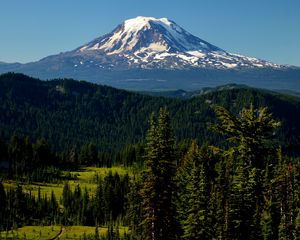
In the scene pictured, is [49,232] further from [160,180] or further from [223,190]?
[160,180]

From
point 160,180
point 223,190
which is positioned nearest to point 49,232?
point 223,190

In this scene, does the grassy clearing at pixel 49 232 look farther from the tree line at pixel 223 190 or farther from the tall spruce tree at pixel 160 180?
the tall spruce tree at pixel 160 180

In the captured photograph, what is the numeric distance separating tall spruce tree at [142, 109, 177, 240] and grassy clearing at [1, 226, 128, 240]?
9164 centimetres

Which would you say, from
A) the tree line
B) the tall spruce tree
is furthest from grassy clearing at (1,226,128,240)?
the tall spruce tree

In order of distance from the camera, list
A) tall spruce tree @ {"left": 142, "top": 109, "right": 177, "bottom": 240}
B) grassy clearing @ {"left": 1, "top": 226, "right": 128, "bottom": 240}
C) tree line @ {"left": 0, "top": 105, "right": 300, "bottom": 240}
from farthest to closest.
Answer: grassy clearing @ {"left": 1, "top": 226, "right": 128, "bottom": 240}
tall spruce tree @ {"left": 142, "top": 109, "right": 177, "bottom": 240}
tree line @ {"left": 0, "top": 105, "right": 300, "bottom": 240}

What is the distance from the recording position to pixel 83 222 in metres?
150

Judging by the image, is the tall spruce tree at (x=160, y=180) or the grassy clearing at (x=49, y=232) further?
the grassy clearing at (x=49, y=232)

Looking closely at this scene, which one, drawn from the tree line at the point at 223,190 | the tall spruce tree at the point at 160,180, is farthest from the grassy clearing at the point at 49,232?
the tall spruce tree at the point at 160,180

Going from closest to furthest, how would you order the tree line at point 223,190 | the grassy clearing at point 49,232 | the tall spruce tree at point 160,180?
1. the tree line at point 223,190
2. the tall spruce tree at point 160,180
3. the grassy clearing at point 49,232

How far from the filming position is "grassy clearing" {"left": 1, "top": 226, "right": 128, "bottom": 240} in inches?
5022

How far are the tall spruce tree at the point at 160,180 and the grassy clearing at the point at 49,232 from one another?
91.6m

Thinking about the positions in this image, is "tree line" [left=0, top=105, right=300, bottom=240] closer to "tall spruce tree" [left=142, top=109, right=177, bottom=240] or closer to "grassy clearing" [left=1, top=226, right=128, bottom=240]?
"tall spruce tree" [left=142, top=109, right=177, bottom=240]

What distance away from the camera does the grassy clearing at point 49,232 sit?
419ft

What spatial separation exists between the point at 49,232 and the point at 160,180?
103 m
